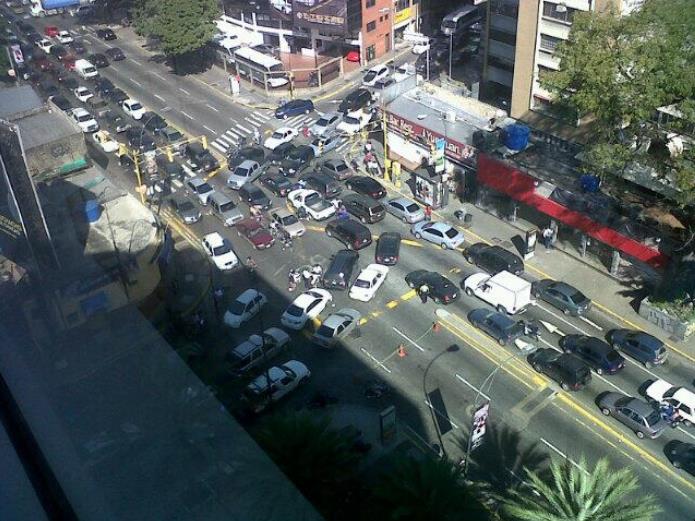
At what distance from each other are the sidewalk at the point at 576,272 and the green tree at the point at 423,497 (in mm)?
15643

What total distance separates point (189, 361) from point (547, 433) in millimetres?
14827

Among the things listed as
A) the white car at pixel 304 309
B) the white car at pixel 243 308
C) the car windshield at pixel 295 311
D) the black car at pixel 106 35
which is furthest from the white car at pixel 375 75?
the black car at pixel 106 35

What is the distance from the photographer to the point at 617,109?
29.1 meters

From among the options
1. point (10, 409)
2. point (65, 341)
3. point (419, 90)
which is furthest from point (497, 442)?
point (419, 90)

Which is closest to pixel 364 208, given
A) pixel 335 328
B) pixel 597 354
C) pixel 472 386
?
pixel 335 328

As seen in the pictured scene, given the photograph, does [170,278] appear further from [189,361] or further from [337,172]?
[337,172]

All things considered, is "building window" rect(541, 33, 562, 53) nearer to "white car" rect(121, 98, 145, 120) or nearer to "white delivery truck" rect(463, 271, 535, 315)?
"white delivery truck" rect(463, 271, 535, 315)

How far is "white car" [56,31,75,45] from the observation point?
70500 millimetres

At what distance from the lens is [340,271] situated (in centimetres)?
3591

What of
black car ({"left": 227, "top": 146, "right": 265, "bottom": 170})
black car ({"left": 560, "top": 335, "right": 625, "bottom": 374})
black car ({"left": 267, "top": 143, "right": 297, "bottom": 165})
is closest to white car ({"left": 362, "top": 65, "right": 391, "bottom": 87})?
black car ({"left": 267, "top": 143, "right": 297, "bottom": 165})

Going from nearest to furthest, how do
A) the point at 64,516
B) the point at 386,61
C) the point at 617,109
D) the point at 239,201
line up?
the point at 64,516, the point at 617,109, the point at 239,201, the point at 386,61

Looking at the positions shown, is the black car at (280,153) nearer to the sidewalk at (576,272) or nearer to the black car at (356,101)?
the black car at (356,101)

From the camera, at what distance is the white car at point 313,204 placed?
4178cm

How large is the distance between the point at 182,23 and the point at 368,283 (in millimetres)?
35885
